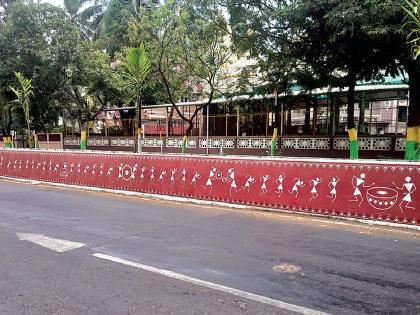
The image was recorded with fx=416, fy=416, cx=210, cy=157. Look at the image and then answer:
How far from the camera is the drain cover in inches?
203

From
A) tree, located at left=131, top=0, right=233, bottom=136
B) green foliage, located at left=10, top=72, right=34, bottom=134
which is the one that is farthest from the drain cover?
tree, located at left=131, top=0, right=233, bottom=136

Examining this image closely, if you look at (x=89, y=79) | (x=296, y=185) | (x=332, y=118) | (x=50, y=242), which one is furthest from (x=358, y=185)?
(x=89, y=79)

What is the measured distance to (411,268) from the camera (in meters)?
5.27

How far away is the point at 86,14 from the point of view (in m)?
38.1

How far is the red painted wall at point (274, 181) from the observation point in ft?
25.2

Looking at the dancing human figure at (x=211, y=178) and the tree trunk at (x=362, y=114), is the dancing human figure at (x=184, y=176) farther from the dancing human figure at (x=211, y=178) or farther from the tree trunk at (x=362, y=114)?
the tree trunk at (x=362, y=114)

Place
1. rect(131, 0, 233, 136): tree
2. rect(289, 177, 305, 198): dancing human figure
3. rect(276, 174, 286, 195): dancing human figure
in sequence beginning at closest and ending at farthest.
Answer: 1. rect(289, 177, 305, 198): dancing human figure
2. rect(276, 174, 286, 195): dancing human figure
3. rect(131, 0, 233, 136): tree

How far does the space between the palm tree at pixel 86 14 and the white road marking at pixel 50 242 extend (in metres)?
34.3

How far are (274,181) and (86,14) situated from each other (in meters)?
34.4

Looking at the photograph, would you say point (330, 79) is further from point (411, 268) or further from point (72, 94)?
point (72, 94)

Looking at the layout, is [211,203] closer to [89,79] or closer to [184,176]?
[184,176]

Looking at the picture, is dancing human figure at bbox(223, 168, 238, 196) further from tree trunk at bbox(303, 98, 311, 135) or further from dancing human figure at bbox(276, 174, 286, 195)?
tree trunk at bbox(303, 98, 311, 135)

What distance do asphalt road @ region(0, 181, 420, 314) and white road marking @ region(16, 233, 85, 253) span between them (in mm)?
66

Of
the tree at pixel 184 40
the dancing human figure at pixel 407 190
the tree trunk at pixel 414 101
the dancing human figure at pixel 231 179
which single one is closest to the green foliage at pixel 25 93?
the tree at pixel 184 40
